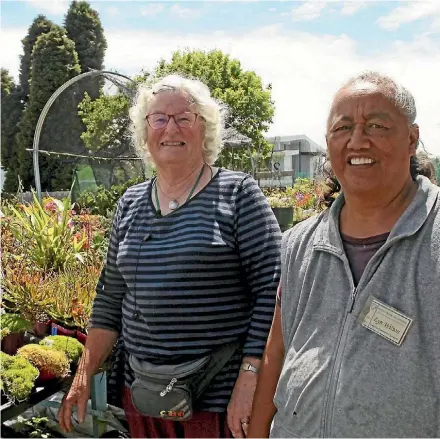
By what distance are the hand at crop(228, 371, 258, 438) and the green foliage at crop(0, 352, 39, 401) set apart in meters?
0.94

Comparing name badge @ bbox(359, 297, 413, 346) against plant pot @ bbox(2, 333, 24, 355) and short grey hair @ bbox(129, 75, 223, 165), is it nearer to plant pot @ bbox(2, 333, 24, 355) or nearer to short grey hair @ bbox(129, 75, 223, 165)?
short grey hair @ bbox(129, 75, 223, 165)

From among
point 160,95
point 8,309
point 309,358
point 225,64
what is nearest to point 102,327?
point 160,95

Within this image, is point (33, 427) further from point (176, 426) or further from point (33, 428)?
point (176, 426)

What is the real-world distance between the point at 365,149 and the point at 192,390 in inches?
39.0

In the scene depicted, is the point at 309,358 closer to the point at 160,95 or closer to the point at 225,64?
the point at 160,95

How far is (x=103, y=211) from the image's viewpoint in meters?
11.2

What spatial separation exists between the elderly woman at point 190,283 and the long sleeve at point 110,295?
0.04 m

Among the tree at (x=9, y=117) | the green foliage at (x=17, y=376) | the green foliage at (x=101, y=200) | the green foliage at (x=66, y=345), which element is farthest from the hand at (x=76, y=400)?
the tree at (x=9, y=117)

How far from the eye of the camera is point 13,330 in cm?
300

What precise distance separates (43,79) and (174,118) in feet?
82.8

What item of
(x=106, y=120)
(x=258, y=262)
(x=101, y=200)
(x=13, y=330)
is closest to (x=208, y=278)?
(x=258, y=262)

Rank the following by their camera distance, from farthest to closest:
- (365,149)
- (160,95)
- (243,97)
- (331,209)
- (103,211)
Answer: (243,97), (103,211), (160,95), (331,209), (365,149)

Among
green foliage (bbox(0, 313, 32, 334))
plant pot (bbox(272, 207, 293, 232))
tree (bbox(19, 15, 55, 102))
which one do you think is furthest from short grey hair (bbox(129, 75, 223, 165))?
tree (bbox(19, 15, 55, 102))

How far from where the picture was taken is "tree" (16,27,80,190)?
25391mm
